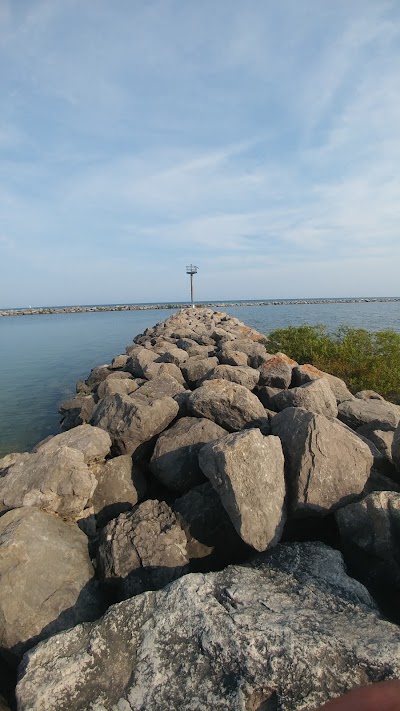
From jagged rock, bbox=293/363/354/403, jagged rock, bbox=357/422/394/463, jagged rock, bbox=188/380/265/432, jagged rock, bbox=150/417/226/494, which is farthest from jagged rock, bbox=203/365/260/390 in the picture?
jagged rock, bbox=357/422/394/463

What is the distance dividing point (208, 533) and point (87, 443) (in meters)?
2.52

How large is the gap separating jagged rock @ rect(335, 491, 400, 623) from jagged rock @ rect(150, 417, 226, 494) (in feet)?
7.68

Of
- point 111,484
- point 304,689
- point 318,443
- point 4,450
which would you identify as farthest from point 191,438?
point 4,450

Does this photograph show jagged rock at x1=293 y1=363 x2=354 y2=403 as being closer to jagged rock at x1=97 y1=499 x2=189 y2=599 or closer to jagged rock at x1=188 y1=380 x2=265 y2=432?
jagged rock at x1=188 y1=380 x2=265 y2=432

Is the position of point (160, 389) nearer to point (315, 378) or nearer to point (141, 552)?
point (315, 378)

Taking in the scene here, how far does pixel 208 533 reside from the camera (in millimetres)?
5199

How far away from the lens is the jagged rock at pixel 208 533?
197 inches

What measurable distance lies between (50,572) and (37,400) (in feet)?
46.6

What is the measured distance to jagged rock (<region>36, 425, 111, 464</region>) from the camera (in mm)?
6371

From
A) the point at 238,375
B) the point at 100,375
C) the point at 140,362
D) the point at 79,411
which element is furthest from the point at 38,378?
the point at 238,375

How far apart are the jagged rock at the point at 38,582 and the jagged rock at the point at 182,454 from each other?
164cm

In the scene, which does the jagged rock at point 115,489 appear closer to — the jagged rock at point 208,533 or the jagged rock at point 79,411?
the jagged rock at point 208,533

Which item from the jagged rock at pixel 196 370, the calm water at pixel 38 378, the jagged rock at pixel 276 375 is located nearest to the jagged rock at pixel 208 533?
the jagged rock at pixel 276 375

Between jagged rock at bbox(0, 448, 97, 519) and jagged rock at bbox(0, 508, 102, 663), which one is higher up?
jagged rock at bbox(0, 448, 97, 519)
